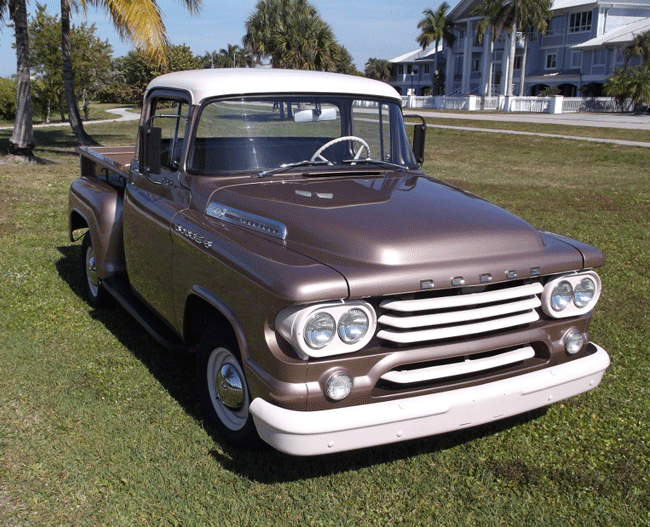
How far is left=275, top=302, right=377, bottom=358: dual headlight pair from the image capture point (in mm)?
2951

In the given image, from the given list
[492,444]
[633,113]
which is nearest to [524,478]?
[492,444]

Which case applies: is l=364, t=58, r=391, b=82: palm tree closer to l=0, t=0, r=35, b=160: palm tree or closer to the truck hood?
l=0, t=0, r=35, b=160: palm tree

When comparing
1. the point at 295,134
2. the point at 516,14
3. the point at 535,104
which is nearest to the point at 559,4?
the point at 516,14

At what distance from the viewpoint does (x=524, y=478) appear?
11.7 feet

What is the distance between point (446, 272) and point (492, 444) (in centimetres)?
125

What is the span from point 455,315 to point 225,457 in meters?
1.41

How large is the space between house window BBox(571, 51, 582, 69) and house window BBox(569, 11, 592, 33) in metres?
1.82

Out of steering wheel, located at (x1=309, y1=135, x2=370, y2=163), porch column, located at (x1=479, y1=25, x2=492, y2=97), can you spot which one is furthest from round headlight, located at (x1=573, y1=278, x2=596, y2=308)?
porch column, located at (x1=479, y1=25, x2=492, y2=97)

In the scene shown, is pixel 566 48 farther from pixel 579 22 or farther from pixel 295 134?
pixel 295 134

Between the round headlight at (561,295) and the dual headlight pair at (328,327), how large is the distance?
1032 mm

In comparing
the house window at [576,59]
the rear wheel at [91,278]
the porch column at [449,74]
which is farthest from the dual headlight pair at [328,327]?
the porch column at [449,74]

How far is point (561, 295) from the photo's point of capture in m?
3.54

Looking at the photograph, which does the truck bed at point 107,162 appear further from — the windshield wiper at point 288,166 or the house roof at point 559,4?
the house roof at point 559,4

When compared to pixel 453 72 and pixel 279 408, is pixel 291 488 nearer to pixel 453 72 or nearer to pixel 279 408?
pixel 279 408
